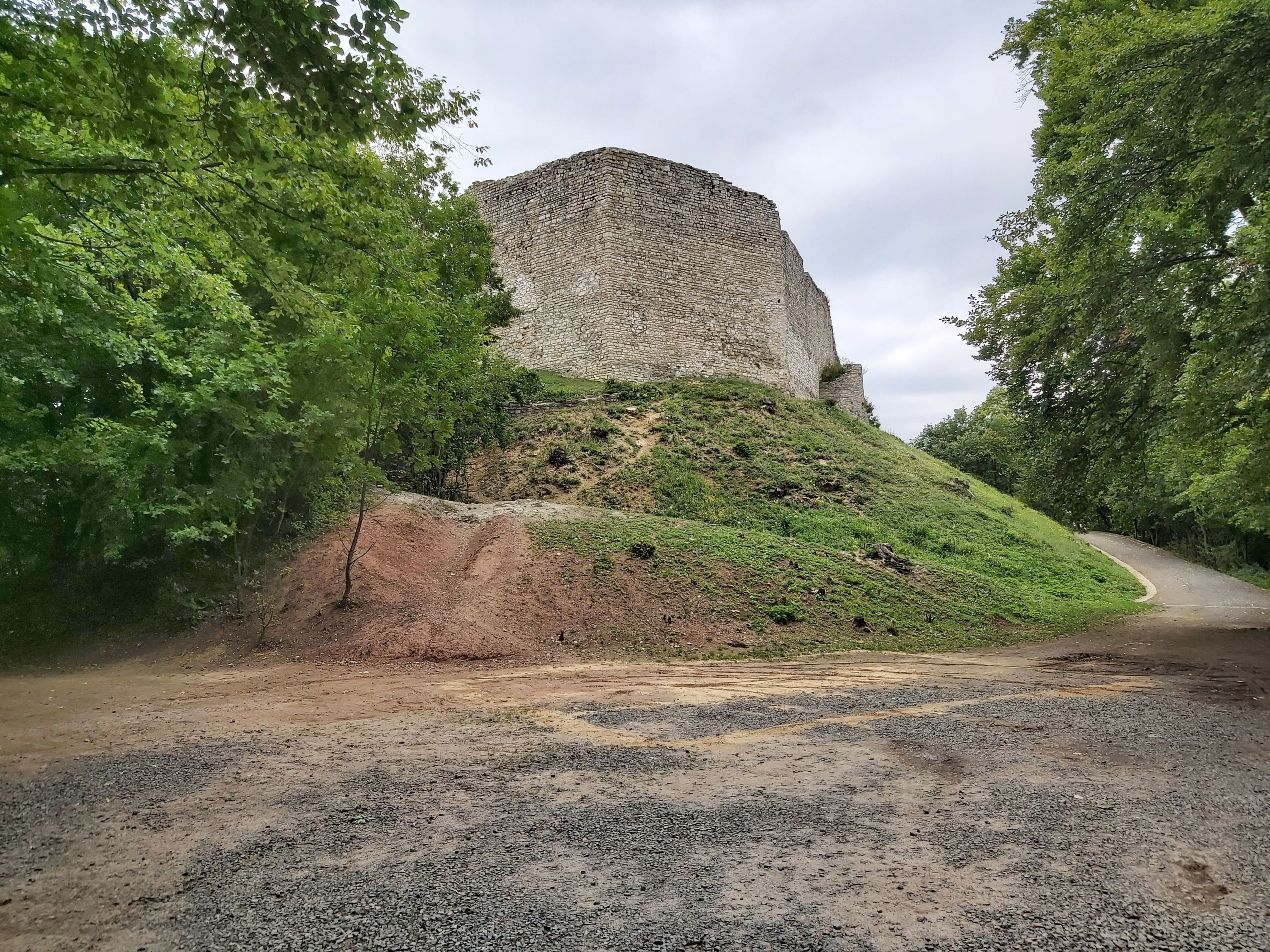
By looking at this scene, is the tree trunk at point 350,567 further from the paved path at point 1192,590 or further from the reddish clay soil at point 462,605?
the paved path at point 1192,590

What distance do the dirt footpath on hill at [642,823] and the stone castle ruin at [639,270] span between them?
17.6 meters

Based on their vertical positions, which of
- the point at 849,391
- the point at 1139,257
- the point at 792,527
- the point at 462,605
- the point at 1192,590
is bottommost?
the point at 1192,590

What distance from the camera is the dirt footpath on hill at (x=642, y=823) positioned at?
226 cm

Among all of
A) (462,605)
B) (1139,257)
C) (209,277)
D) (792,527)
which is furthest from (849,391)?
(209,277)

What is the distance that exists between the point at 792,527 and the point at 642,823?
12339 millimetres

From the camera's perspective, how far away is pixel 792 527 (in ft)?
49.2

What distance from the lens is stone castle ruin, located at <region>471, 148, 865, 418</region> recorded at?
74.4 ft

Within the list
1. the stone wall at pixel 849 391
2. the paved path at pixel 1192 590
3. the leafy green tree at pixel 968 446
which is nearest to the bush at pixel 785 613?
the paved path at pixel 1192 590

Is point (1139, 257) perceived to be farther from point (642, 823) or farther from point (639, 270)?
point (639, 270)

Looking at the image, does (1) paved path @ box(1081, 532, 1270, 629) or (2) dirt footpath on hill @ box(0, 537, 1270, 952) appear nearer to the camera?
(2) dirt footpath on hill @ box(0, 537, 1270, 952)

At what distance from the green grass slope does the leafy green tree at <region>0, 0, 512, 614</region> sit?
3618 millimetres

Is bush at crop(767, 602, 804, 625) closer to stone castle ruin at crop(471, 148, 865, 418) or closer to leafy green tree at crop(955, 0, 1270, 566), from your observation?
leafy green tree at crop(955, 0, 1270, 566)

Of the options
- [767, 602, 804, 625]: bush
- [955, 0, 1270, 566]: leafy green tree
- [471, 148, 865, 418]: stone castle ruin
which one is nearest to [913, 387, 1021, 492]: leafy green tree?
[471, 148, 865, 418]: stone castle ruin

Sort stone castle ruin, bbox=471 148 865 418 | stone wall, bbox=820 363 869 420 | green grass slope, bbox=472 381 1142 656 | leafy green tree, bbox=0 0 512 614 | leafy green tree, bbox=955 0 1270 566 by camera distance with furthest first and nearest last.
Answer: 1. stone wall, bbox=820 363 869 420
2. stone castle ruin, bbox=471 148 865 418
3. green grass slope, bbox=472 381 1142 656
4. leafy green tree, bbox=955 0 1270 566
5. leafy green tree, bbox=0 0 512 614
